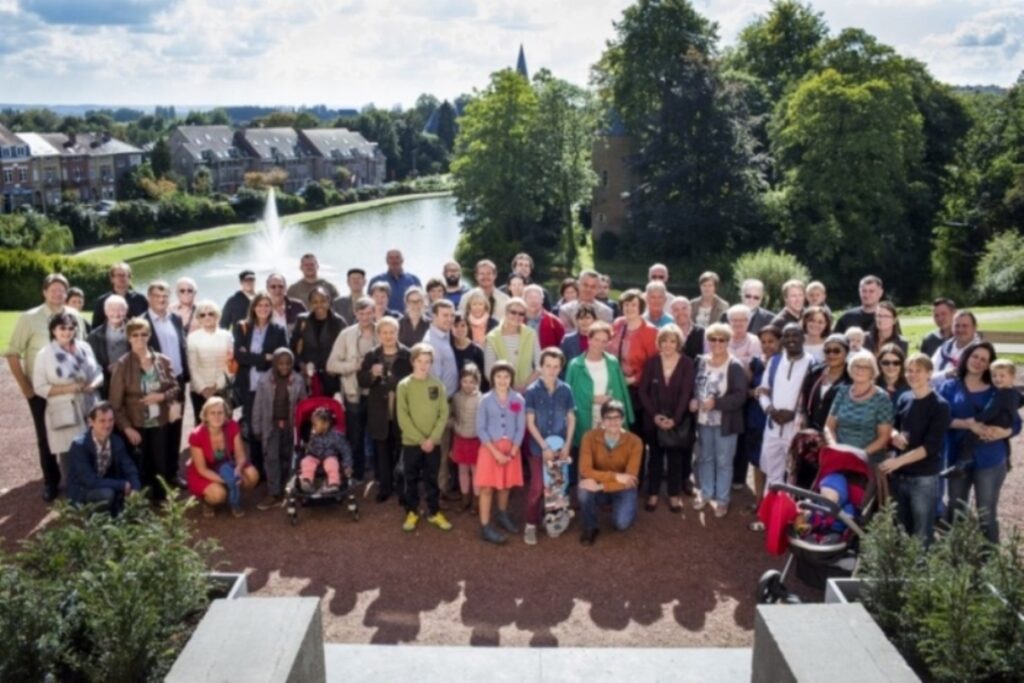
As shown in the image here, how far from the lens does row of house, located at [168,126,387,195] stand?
86.3m

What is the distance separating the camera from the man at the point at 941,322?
8820mm

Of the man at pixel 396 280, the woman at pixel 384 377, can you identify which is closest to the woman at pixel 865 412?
the woman at pixel 384 377

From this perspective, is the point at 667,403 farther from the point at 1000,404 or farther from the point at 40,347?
the point at 40,347

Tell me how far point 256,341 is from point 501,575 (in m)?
3.45

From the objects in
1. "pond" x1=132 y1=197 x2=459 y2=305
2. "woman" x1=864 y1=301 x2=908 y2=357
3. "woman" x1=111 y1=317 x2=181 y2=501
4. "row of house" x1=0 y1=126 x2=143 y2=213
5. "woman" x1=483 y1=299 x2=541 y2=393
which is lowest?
"pond" x1=132 y1=197 x2=459 y2=305

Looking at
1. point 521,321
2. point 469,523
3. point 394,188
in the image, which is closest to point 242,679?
point 469,523

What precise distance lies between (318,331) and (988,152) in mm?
44144

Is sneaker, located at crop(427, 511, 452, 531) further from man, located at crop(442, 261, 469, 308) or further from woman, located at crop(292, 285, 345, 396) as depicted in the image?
man, located at crop(442, 261, 469, 308)

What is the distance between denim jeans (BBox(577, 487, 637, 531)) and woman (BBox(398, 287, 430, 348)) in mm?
2341

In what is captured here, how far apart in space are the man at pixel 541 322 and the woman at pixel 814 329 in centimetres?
237

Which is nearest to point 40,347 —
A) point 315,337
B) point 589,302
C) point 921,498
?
point 315,337

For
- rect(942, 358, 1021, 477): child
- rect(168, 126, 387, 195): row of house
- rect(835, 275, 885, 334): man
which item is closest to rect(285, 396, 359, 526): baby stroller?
rect(835, 275, 885, 334): man

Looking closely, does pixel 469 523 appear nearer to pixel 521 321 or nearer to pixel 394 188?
pixel 521 321

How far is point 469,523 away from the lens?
8.47 m
